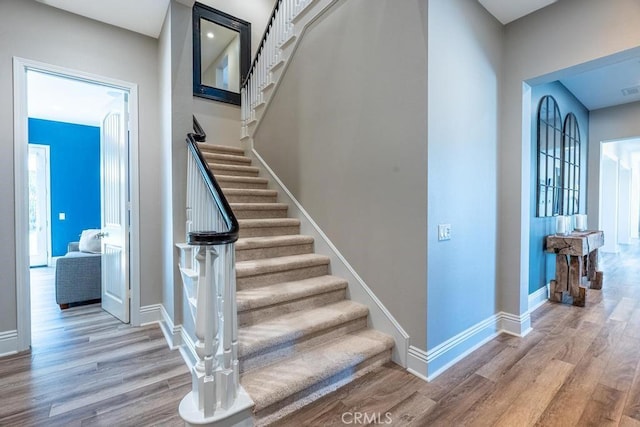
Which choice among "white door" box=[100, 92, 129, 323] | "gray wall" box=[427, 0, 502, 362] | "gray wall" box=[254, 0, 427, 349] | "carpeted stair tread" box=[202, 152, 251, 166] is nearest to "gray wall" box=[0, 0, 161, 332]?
"white door" box=[100, 92, 129, 323]

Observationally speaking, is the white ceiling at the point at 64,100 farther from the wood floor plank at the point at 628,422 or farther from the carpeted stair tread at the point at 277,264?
the wood floor plank at the point at 628,422

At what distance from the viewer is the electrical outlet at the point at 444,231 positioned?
2.20 metres

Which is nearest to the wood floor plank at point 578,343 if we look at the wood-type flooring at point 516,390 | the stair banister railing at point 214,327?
the wood-type flooring at point 516,390

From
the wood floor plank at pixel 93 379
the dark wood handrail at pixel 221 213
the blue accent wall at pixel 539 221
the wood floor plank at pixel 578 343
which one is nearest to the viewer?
the dark wood handrail at pixel 221 213

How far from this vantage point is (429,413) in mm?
1771

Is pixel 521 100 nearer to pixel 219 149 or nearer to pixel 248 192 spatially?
pixel 248 192

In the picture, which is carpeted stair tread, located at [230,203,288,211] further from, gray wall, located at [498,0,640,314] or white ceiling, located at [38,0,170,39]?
gray wall, located at [498,0,640,314]

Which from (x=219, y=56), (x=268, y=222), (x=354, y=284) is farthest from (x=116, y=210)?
(x=219, y=56)

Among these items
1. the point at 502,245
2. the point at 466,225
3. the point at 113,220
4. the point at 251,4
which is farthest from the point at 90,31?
the point at 502,245

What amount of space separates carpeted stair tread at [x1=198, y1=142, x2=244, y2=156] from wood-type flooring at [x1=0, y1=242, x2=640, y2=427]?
7.64 feet

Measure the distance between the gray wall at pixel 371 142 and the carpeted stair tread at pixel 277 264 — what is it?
0.28 meters

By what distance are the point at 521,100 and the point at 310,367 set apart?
292 cm

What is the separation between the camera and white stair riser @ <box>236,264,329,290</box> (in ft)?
8.00

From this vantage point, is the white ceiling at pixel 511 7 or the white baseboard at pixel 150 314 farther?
the white baseboard at pixel 150 314
